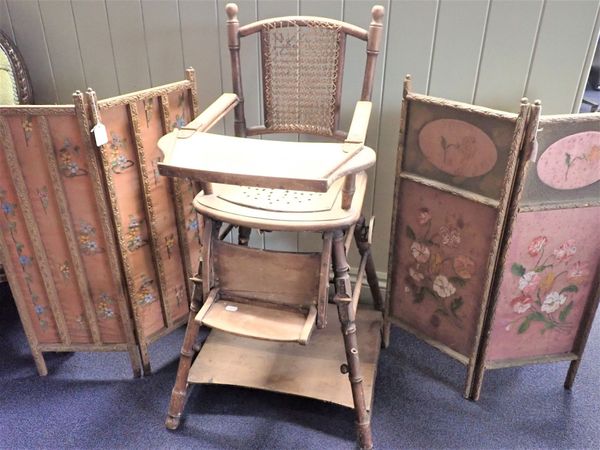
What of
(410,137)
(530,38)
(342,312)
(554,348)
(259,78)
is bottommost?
(554,348)

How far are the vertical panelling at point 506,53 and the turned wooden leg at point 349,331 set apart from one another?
2.36 feet

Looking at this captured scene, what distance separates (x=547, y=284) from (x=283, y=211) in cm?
83

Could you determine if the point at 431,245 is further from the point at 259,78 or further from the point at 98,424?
the point at 98,424

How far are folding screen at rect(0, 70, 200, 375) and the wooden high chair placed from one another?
205mm

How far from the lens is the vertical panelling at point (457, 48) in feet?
5.14

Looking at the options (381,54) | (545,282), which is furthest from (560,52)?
(545,282)

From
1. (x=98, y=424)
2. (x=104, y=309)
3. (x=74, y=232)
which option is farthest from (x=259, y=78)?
(x=98, y=424)

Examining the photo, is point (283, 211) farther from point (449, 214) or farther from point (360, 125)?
point (449, 214)

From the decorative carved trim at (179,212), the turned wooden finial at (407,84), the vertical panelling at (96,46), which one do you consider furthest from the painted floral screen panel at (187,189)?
the turned wooden finial at (407,84)

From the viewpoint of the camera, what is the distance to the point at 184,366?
1.54 metres

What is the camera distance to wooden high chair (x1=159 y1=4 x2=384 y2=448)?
123cm

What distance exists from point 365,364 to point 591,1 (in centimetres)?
127

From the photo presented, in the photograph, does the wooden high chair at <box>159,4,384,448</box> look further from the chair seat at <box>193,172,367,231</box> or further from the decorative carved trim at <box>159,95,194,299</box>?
the decorative carved trim at <box>159,95,194,299</box>

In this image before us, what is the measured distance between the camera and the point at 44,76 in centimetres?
203
